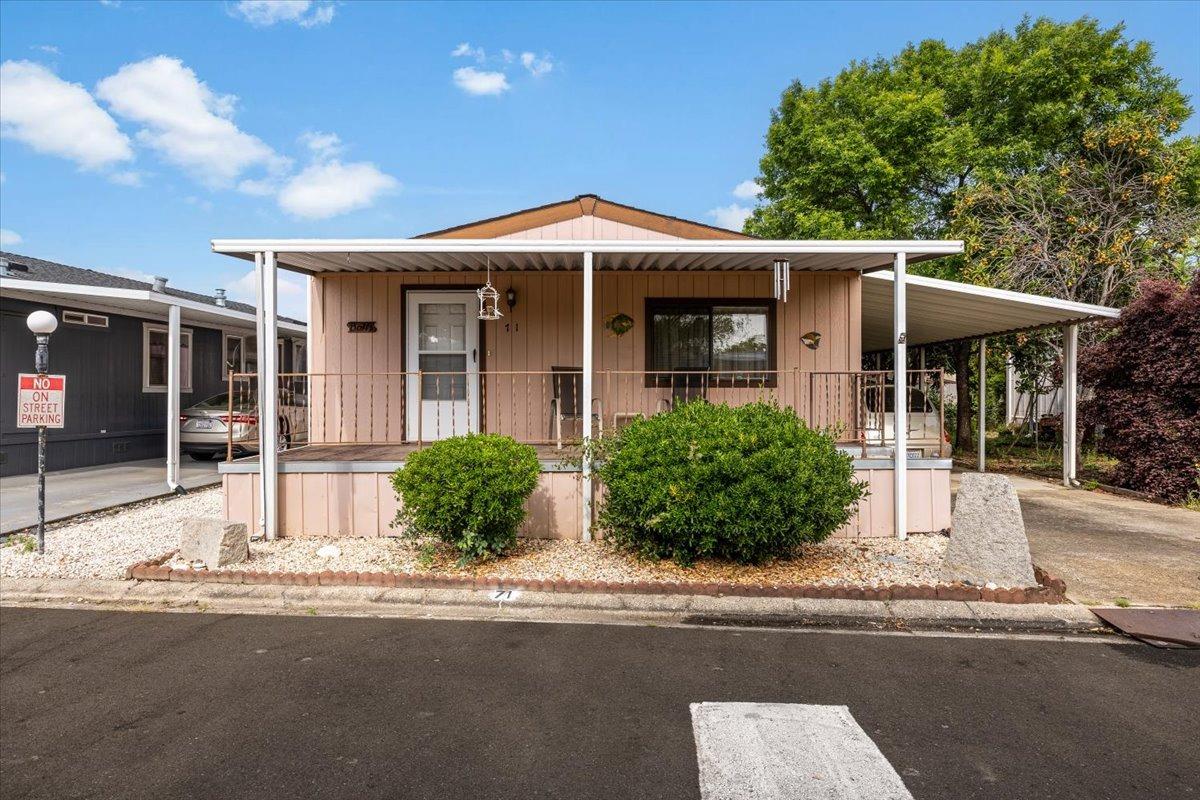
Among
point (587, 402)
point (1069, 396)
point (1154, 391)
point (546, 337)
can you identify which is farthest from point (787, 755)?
point (1069, 396)

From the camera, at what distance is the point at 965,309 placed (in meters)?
8.90

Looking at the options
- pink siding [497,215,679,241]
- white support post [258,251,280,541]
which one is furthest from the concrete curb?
pink siding [497,215,679,241]

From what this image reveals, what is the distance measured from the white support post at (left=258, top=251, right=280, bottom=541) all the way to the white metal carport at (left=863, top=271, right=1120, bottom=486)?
21.0 ft

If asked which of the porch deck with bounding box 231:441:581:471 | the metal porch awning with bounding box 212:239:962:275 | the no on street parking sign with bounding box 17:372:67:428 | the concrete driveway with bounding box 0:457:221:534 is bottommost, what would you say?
the concrete driveway with bounding box 0:457:221:534

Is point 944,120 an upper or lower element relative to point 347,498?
upper

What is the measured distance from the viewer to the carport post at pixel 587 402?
5.85 m

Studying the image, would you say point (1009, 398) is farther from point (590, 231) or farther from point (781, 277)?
point (590, 231)

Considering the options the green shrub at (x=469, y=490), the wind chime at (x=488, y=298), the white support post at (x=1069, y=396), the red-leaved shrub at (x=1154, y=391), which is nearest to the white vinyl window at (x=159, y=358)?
the wind chime at (x=488, y=298)

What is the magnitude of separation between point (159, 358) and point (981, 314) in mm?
14492

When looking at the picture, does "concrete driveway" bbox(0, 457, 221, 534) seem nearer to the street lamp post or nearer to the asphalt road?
the street lamp post

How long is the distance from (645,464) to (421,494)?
1778 millimetres

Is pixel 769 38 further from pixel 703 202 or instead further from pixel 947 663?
pixel 947 663

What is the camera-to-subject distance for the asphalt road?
254cm

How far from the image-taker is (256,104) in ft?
45.4
